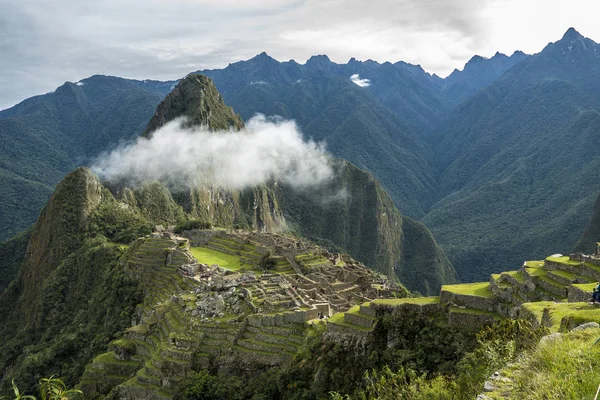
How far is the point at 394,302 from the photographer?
25516 mm

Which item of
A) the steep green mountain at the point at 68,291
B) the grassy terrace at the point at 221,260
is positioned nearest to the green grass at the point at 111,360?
the steep green mountain at the point at 68,291

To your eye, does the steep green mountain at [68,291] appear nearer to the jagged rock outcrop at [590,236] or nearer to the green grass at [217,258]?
the green grass at [217,258]

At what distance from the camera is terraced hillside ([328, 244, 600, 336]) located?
2094 cm

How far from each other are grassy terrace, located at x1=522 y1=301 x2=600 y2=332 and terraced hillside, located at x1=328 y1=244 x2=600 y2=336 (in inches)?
2.6

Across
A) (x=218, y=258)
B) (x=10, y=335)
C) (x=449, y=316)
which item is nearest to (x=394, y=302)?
(x=449, y=316)

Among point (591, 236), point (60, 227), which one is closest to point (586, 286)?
point (60, 227)

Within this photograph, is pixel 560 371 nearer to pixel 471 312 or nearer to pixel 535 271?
pixel 471 312

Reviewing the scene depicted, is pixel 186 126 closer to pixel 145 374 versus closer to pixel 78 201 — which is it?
pixel 78 201

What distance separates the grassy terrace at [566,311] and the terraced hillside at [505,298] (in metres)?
0.07

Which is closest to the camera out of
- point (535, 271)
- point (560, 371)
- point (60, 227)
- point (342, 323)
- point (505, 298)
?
point (560, 371)

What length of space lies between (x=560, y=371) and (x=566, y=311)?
24.9ft

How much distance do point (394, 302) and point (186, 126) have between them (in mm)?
169499

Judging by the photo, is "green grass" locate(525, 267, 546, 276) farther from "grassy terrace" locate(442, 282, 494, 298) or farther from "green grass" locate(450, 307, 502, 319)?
"green grass" locate(450, 307, 502, 319)

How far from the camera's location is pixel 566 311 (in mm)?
16453
